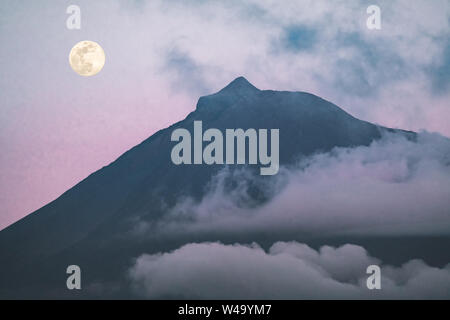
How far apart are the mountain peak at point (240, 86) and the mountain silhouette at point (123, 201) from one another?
23 millimetres

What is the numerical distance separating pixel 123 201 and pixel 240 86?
243 centimetres

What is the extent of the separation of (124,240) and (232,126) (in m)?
2.09

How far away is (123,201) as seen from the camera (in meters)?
7.95

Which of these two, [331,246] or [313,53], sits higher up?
[313,53]

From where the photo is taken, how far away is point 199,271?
7.32 m

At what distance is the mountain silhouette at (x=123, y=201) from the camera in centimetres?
738

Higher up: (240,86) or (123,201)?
(240,86)
